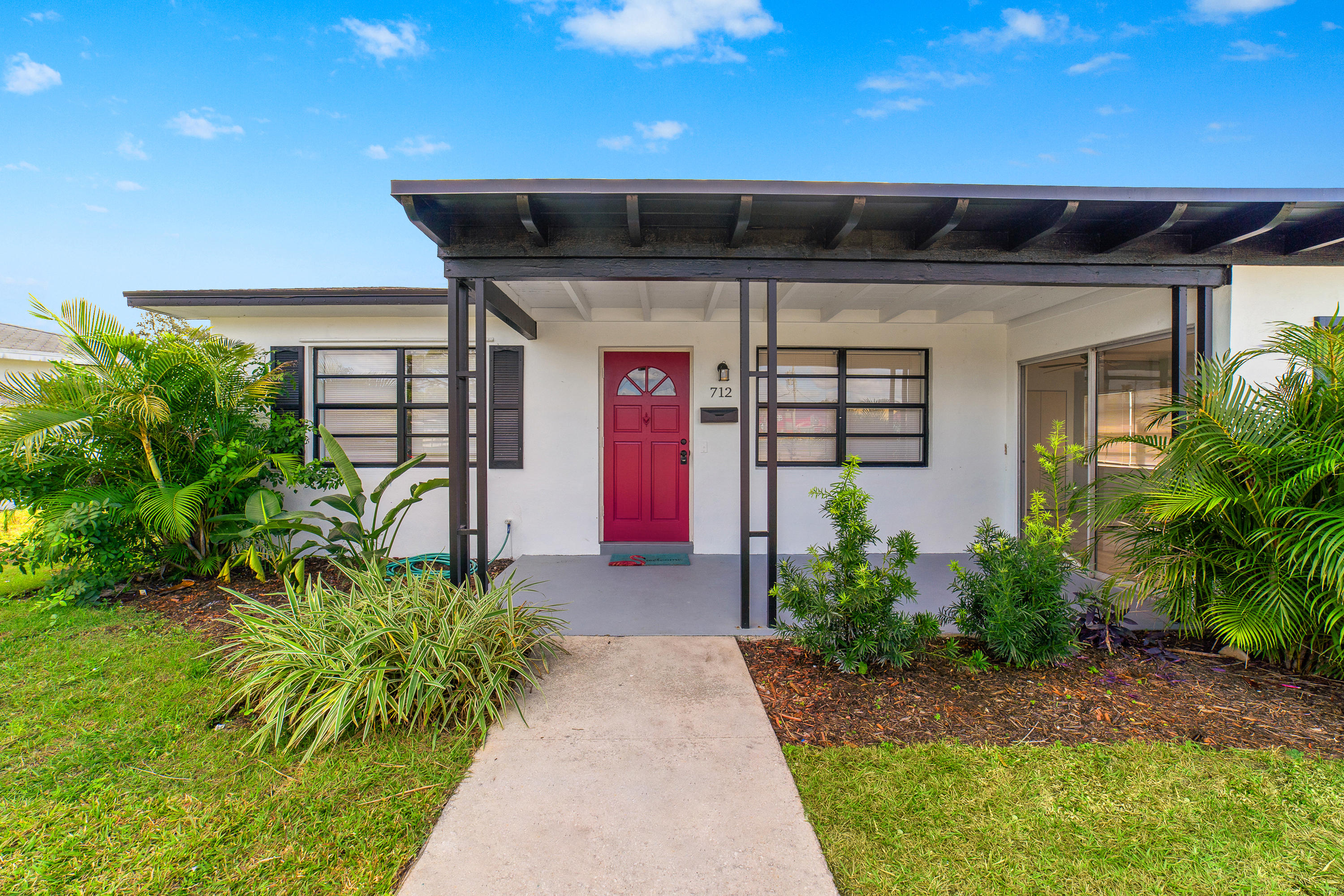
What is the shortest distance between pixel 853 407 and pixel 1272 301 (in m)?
3.26

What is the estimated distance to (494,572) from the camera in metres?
5.25

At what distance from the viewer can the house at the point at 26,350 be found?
9.32 meters

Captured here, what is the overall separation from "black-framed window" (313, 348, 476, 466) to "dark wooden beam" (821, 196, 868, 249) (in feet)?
13.3

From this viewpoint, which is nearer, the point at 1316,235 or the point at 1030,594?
the point at 1030,594

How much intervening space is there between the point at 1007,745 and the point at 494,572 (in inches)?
168

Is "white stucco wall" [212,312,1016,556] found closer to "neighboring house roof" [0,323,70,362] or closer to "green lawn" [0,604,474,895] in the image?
"green lawn" [0,604,474,895]

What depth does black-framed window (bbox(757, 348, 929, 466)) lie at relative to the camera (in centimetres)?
617

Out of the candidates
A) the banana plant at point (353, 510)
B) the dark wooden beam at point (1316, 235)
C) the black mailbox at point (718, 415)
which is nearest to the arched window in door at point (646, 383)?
the black mailbox at point (718, 415)

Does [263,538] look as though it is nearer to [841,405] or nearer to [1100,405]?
[841,405]

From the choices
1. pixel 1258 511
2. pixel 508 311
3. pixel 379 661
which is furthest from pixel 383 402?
pixel 1258 511

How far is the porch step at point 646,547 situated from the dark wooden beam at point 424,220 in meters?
3.43

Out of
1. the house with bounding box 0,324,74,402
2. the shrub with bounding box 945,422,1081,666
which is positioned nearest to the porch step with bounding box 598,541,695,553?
the shrub with bounding box 945,422,1081,666

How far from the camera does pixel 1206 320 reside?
3.89 meters

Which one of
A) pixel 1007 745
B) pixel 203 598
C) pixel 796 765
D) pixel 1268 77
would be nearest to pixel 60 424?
pixel 203 598
